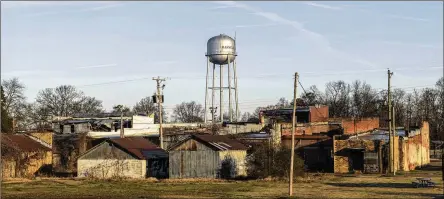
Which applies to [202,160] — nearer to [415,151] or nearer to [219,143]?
[219,143]

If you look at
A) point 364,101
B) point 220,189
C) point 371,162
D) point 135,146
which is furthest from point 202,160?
point 364,101

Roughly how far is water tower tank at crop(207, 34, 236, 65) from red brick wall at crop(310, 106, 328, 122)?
15.0 m

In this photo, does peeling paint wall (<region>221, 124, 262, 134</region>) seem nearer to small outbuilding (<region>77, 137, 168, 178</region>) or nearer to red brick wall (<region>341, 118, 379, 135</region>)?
red brick wall (<region>341, 118, 379, 135</region>)

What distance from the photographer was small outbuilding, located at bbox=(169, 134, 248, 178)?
167ft

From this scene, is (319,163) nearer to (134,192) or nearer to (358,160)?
(358,160)

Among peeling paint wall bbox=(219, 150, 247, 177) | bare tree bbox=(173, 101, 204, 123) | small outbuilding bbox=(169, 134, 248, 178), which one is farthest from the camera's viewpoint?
bare tree bbox=(173, 101, 204, 123)

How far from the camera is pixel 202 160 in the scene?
51.0 m

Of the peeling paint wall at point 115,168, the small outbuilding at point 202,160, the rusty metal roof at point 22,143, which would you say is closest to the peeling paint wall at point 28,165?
the rusty metal roof at point 22,143

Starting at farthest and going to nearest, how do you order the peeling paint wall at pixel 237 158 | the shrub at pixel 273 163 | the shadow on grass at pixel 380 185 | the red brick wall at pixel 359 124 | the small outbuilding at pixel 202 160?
the red brick wall at pixel 359 124 → the peeling paint wall at pixel 237 158 → the small outbuilding at pixel 202 160 → the shrub at pixel 273 163 → the shadow on grass at pixel 380 185

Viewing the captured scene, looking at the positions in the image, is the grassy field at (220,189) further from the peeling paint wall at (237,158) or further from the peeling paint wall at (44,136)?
the peeling paint wall at (44,136)

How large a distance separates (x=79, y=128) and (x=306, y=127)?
32854 mm

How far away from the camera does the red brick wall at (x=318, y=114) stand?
278 ft

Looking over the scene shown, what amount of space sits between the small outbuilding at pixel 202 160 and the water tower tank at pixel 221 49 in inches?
1524

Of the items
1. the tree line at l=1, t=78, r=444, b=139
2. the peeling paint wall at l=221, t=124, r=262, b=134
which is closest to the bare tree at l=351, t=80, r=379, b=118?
the tree line at l=1, t=78, r=444, b=139
